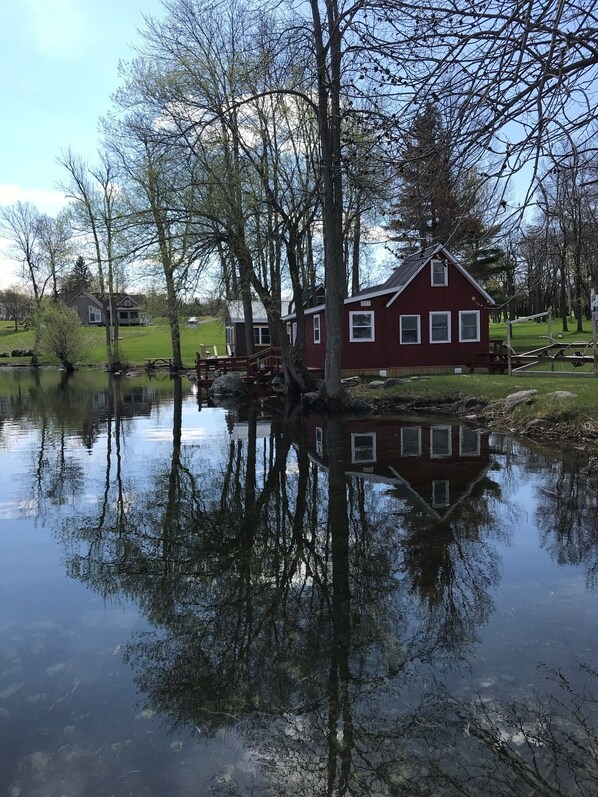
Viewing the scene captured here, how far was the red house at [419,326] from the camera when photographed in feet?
88.6

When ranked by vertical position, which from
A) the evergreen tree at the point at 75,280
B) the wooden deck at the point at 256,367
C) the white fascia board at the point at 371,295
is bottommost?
the wooden deck at the point at 256,367

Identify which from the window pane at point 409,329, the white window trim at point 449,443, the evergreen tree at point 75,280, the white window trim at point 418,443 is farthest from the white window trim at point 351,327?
the evergreen tree at point 75,280

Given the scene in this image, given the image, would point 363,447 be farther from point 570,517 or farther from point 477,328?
point 477,328

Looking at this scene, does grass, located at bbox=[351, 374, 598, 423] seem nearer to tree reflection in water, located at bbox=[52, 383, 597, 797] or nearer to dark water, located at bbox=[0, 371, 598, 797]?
dark water, located at bbox=[0, 371, 598, 797]

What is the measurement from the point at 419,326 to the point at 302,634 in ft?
78.4

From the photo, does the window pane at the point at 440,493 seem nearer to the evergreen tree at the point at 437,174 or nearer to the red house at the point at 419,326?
the evergreen tree at the point at 437,174

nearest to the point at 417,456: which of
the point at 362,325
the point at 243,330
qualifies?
the point at 362,325

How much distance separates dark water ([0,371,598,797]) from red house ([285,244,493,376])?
56.5 feet

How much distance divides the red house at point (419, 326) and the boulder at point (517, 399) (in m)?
11.1

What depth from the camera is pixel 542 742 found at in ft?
10.8

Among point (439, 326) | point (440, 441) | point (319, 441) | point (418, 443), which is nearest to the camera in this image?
point (418, 443)

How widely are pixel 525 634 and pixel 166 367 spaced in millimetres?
50596

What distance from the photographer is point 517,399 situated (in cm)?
1582

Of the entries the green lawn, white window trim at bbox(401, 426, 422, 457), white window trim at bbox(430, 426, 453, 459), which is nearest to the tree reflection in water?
white window trim at bbox(430, 426, 453, 459)
